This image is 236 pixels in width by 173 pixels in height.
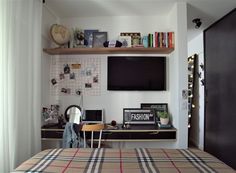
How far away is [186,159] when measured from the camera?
1.67m

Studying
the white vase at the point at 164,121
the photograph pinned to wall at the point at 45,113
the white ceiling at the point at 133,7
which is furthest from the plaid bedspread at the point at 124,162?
the white ceiling at the point at 133,7

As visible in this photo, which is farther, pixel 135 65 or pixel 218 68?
pixel 218 68

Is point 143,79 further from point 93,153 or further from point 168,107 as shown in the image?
point 93,153

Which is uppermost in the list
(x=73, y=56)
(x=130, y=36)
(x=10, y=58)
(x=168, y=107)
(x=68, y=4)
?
(x=68, y=4)

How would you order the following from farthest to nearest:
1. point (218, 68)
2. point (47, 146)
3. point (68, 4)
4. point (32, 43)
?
1. point (218, 68)
2. point (47, 146)
3. point (68, 4)
4. point (32, 43)

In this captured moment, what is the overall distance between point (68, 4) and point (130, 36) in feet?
3.39

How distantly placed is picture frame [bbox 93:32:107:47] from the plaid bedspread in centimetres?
189

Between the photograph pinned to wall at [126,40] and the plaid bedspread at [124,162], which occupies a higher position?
the photograph pinned to wall at [126,40]

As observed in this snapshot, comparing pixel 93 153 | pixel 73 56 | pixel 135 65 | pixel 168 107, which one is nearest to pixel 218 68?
pixel 168 107

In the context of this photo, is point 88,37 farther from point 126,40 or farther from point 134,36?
point 134,36

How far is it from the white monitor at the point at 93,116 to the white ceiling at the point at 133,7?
1.53m

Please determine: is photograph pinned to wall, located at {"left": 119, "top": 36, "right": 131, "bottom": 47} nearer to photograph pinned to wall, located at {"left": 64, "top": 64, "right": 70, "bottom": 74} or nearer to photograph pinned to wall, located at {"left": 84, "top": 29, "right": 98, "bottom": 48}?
photograph pinned to wall, located at {"left": 84, "top": 29, "right": 98, "bottom": 48}

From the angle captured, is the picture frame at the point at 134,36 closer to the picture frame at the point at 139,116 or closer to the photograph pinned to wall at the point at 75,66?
the photograph pinned to wall at the point at 75,66

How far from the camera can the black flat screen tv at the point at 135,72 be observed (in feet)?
10.7
